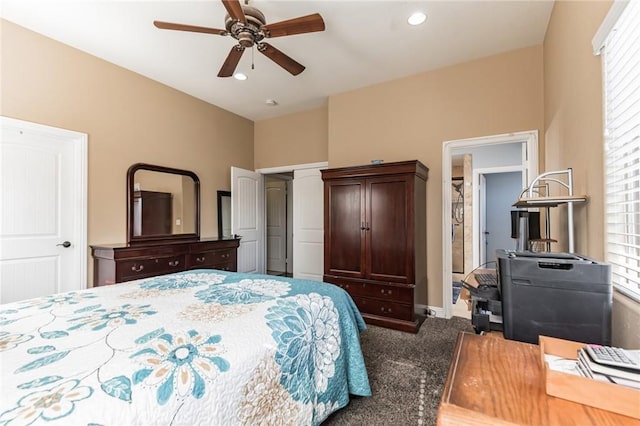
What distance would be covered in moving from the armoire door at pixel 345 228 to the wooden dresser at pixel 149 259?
1.58 meters

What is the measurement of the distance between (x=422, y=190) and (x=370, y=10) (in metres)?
1.86

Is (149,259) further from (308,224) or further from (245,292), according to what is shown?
(308,224)

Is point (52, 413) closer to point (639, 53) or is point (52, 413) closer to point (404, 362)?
point (639, 53)

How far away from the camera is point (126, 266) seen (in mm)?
2871

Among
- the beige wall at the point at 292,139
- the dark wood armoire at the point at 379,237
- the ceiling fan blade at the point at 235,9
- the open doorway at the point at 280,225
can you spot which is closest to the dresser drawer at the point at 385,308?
the dark wood armoire at the point at 379,237

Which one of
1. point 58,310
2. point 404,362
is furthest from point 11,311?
point 404,362

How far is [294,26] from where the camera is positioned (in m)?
1.98

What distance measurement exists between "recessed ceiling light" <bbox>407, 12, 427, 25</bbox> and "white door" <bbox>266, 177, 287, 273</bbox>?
13.9 ft

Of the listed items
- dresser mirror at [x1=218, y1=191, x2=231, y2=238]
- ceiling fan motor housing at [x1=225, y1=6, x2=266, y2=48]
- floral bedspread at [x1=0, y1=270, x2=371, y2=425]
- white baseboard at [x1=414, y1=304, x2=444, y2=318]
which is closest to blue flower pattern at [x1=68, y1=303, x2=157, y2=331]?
floral bedspread at [x1=0, y1=270, x2=371, y2=425]

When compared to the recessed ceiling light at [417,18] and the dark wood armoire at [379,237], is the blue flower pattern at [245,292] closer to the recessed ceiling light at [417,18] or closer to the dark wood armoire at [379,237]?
the dark wood armoire at [379,237]

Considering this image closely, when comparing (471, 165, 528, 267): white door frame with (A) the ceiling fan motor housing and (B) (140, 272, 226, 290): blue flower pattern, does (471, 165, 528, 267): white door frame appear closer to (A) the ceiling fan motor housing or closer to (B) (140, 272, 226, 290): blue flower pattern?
(A) the ceiling fan motor housing

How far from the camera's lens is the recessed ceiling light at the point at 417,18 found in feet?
7.86

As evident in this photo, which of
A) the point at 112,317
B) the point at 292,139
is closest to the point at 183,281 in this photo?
the point at 112,317

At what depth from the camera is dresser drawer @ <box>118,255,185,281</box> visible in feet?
9.39
